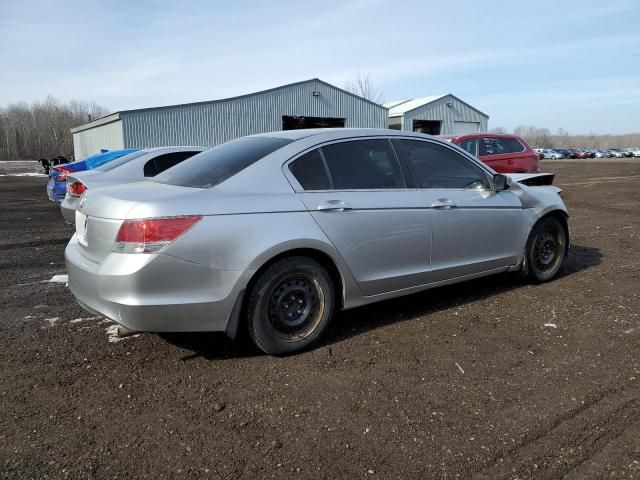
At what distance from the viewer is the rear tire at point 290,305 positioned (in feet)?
11.1

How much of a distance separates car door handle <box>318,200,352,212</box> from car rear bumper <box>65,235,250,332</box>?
Answer: 2.50ft

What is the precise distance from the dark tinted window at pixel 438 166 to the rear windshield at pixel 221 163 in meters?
1.12

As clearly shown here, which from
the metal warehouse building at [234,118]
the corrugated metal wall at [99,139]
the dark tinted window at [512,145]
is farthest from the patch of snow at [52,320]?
the corrugated metal wall at [99,139]

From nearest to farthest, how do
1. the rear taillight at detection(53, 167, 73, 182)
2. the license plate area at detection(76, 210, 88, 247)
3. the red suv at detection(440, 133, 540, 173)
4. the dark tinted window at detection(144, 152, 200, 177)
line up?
the license plate area at detection(76, 210, 88, 247) < the dark tinted window at detection(144, 152, 200, 177) < the rear taillight at detection(53, 167, 73, 182) < the red suv at detection(440, 133, 540, 173)

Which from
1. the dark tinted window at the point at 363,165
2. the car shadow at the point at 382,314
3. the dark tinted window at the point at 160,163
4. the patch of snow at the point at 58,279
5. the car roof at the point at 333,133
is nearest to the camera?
the car shadow at the point at 382,314

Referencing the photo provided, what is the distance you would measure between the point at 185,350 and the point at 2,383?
1.17 meters

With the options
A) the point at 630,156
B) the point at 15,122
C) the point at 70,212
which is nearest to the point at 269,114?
the point at 70,212

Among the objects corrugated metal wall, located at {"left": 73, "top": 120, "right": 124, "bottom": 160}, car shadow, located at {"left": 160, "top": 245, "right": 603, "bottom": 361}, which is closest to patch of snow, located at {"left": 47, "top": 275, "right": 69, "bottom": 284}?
car shadow, located at {"left": 160, "top": 245, "right": 603, "bottom": 361}

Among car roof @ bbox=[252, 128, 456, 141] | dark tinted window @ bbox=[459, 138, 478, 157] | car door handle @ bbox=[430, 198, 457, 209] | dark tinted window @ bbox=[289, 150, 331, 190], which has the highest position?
dark tinted window @ bbox=[459, 138, 478, 157]

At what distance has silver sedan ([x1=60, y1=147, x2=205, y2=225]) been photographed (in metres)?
7.17

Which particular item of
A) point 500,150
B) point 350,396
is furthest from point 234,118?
point 350,396

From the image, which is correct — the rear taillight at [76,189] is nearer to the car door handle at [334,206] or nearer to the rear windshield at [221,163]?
the rear windshield at [221,163]

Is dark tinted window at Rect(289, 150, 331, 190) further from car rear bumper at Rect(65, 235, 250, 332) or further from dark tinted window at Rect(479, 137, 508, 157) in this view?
dark tinted window at Rect(479, 137, 508, 157)

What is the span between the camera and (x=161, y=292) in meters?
3.05
